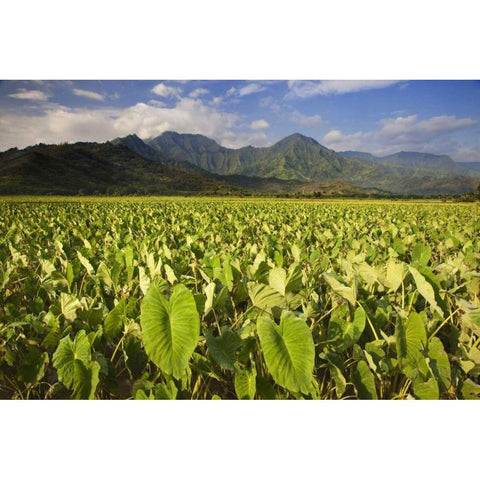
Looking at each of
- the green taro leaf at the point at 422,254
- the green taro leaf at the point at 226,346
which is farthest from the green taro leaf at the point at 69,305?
the green taro leaf at the point at 422,254

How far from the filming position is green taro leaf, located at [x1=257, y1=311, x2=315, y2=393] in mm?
1094

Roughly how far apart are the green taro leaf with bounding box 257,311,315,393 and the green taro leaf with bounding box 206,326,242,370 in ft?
0.47

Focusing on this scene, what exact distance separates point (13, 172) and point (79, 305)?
1683 inches

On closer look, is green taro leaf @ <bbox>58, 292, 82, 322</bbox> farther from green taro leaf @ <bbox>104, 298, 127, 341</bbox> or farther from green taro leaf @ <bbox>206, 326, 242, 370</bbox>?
green taro leaf @ <bbox>206, 326, 242, 370</bbox>

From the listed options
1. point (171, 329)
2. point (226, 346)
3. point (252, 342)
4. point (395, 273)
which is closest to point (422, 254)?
point (395, 273)

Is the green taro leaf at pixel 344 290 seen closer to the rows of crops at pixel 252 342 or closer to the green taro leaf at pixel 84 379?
the rows of crops at pixel 252 342

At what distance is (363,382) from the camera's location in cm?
129

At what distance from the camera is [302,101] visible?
830 cm

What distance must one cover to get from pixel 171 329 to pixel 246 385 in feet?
1.22

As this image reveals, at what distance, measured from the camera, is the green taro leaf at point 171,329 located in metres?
1.10

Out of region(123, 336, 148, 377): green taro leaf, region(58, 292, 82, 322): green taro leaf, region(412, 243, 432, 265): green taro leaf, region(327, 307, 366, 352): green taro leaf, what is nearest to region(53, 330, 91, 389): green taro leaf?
region(123, 336, 148, 377): green taro leaf

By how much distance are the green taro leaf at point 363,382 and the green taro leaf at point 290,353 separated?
27 cm
